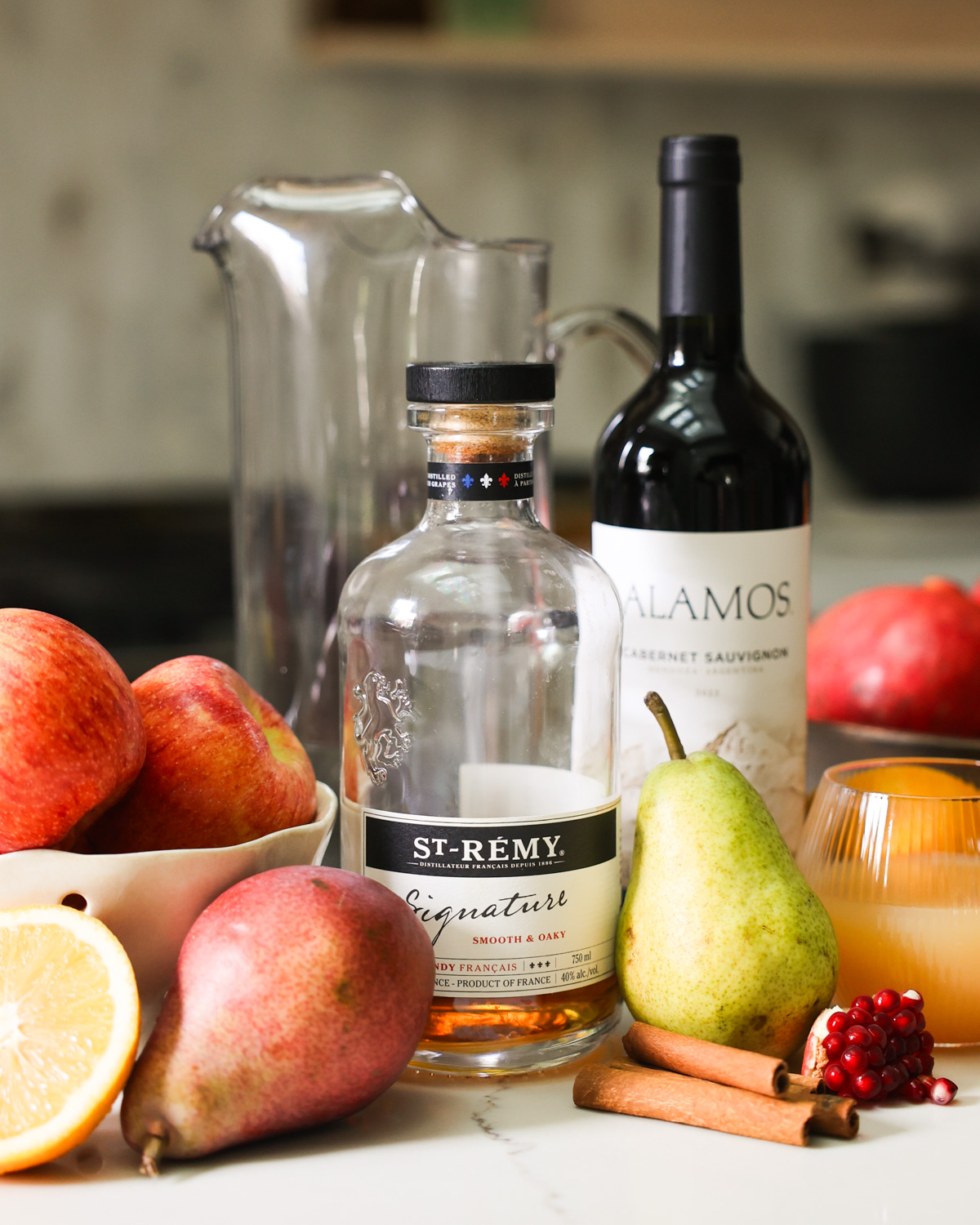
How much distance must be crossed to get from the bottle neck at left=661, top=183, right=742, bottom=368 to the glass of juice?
224mm

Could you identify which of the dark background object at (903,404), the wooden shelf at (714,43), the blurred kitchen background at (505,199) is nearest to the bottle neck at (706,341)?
the blurred kitchen background at (505,199)

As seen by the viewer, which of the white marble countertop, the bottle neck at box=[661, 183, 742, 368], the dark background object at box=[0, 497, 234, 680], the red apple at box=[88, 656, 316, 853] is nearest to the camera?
the white marble countertop

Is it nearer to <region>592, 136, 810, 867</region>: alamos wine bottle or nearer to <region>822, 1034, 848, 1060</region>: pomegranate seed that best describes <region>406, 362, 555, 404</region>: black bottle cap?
<region>592, 136, 810, 867</region>: alamos wine bottle

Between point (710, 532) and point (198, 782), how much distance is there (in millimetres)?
256

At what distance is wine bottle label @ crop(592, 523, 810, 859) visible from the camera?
640 millimetres

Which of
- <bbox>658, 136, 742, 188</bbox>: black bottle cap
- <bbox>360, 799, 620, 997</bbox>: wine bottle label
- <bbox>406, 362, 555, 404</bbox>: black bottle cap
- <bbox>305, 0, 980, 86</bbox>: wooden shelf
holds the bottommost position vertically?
<bbox>360, 799, 620, 997</bbox>: wine bottle label

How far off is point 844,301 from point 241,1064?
96.8 inches

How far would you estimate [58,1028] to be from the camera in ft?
1.57

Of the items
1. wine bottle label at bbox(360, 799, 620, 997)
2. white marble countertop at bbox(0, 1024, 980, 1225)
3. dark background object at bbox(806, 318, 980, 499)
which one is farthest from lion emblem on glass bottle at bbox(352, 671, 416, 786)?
dark background object at bbox(806, 318, 980, 499)

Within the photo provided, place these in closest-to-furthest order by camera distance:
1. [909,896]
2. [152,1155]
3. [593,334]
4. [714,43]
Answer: [152,1155]
[909,896]
[593,334]
[714,43]

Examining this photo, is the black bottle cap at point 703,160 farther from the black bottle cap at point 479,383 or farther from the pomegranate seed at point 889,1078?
the pomegranate seed at point 889,1078

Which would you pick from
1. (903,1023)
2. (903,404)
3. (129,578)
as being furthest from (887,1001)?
(903,404)

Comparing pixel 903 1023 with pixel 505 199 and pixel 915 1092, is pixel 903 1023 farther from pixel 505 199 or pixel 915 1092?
pixel 505 199

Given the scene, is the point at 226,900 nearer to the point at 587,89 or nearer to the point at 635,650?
the point at 635,650
